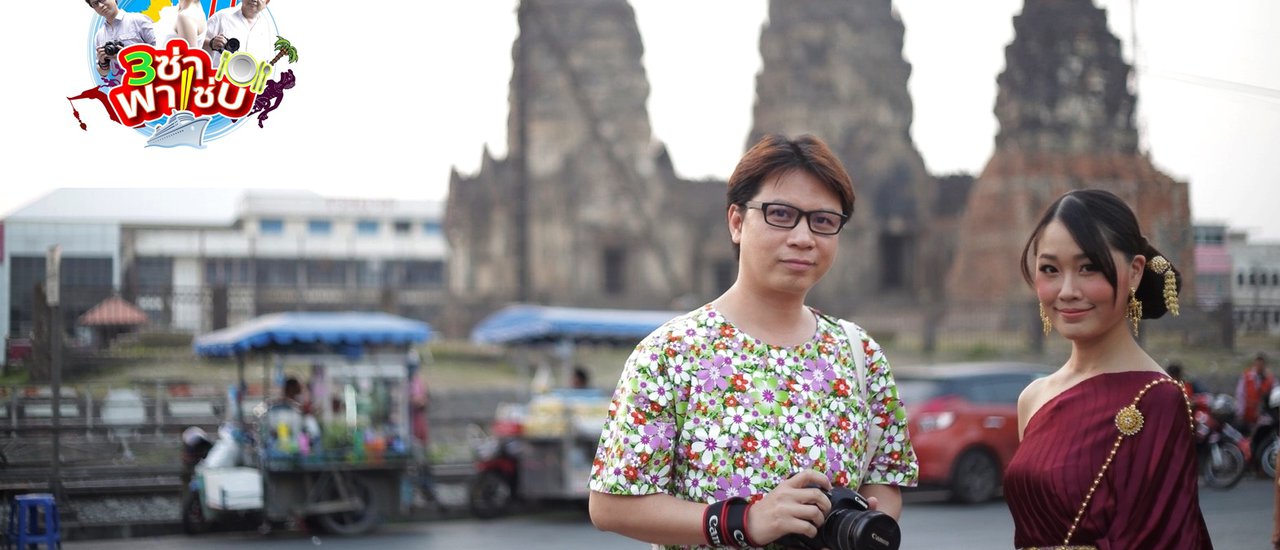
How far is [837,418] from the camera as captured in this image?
2.84m

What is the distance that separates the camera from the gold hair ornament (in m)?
3.22

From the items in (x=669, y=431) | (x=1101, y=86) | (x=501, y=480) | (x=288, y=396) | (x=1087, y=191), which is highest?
(x=1101, y=86)

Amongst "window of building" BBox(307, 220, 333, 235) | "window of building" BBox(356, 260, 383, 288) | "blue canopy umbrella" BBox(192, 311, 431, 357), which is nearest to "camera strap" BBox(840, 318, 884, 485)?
Answer: "blue canopy umbrella" BBox(192, 311, 431, 357)

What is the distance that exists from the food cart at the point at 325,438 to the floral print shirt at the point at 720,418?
877cm

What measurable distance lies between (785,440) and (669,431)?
23cm

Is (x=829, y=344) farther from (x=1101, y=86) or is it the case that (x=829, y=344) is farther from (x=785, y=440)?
(x=1101, y=86)

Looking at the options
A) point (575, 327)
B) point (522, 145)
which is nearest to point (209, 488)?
point (575, 327)

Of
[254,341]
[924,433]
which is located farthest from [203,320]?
[924,433]

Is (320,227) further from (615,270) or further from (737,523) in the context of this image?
(737,523)

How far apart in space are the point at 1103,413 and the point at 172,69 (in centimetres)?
314

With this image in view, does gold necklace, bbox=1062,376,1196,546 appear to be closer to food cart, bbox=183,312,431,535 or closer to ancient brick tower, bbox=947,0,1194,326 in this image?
food cart, bbox=183,312,431,535

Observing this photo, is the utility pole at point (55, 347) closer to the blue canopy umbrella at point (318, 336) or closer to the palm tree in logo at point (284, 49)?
the blue canopy umbrella at point (318, 336)

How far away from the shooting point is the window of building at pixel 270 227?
59.4 meters

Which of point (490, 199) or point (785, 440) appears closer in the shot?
point (785, 440)
